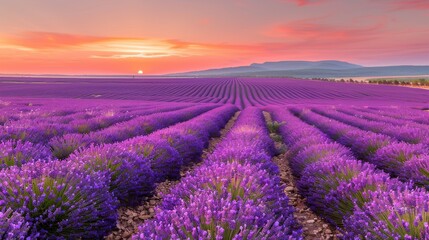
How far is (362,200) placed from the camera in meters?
3.46

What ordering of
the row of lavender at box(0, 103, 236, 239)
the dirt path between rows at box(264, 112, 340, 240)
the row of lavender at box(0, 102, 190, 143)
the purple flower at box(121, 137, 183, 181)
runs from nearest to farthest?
the row of lavender at box(0, 103, 236, 239), the dirt path between rows at box(264, 112, 340, 240), the purple flower at box(121, 137, 183, 181), the row of lavender at box(0, 102, 190, 143)

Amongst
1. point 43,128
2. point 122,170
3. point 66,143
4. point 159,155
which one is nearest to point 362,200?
point 122,170

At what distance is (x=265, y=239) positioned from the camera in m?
2.08

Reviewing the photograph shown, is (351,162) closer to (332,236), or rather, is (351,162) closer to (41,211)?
(332,236)

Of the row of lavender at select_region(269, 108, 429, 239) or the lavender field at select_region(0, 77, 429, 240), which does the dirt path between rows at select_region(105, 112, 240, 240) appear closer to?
the lavender field at select_region(0, 77, 429, 240)

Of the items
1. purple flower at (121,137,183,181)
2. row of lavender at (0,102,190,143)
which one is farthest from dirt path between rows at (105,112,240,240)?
row of lavender at (0,102,190,143)

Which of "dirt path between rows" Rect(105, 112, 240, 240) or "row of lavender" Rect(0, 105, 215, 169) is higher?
"row of lavender" Rect(0, 105, 215, 169)

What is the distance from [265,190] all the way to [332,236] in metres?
1.29

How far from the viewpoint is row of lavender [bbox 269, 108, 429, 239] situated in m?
2.43

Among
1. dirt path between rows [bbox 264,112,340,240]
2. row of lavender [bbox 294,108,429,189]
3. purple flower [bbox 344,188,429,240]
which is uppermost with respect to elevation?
purple flower [bbox 344,188,429,240]

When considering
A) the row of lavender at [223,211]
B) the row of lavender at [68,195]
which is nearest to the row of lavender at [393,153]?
the row of lavender at [223,211]

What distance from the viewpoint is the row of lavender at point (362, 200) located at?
243 centimetres

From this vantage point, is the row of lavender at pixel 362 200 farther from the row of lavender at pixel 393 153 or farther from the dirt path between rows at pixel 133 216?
the dirt path between rows at pixel 133 216

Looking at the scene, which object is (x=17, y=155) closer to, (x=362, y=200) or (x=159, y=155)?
(x=159, y=155)
